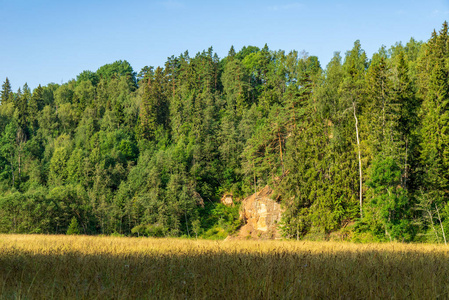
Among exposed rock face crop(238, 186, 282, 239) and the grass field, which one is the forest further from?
the grass field

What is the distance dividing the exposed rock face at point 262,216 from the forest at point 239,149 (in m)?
2.71

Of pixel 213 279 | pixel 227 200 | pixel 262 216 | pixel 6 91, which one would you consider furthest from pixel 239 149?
pixel 6 91

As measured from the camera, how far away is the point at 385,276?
→ 5.34 meters

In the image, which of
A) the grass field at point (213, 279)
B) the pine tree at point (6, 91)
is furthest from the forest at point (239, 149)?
the grass field at point (213, 279)

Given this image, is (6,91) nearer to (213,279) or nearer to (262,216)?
(262,216)

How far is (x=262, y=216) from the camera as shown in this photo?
57.9 metres

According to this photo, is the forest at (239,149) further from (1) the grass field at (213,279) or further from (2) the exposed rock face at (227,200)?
(1) the grass field at (213,279)

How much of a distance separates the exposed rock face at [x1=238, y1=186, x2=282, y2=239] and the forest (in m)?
2.71

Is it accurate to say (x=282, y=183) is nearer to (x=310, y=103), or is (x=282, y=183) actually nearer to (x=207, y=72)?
(x=310, y=103)

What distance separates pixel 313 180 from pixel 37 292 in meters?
46.2

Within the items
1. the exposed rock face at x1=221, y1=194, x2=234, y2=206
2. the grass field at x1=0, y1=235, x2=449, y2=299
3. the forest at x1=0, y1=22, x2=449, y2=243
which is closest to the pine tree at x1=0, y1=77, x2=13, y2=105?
the forest at x1=0, y1=22, x2=449, y2=243

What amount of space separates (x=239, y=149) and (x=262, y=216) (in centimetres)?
2627

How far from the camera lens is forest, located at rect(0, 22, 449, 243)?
41.0 meters

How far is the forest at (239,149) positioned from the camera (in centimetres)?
4100
